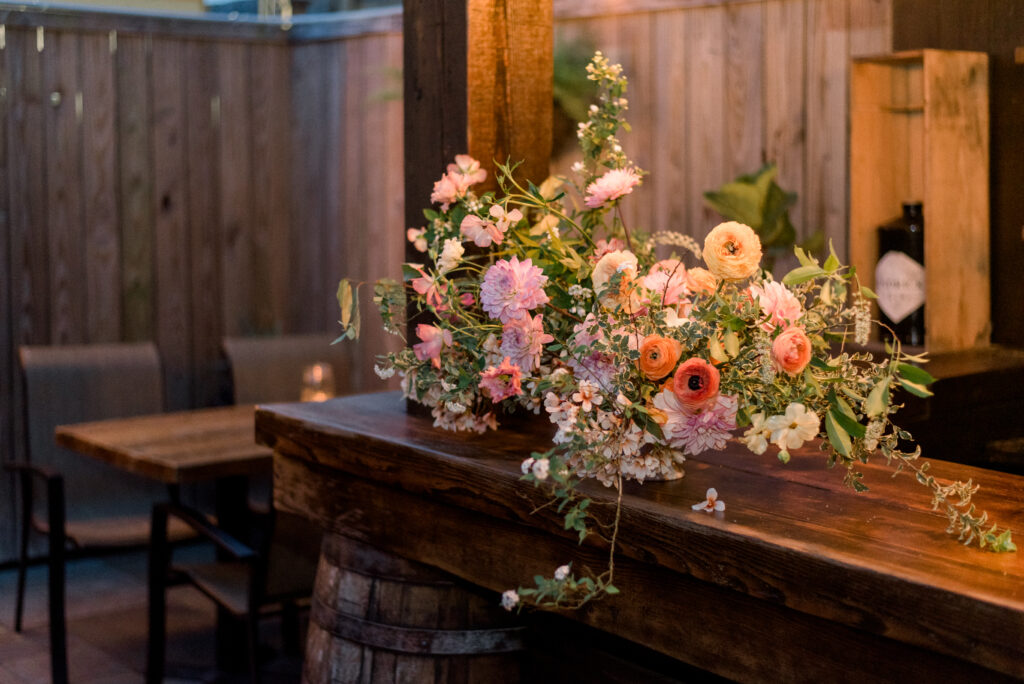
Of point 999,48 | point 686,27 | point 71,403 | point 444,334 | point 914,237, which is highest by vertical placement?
point 686,27

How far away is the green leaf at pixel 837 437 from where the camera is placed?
1281 mm

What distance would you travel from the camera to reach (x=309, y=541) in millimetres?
3070

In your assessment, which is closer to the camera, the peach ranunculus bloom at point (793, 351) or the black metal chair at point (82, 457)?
the peach ranunculus bloom at point (793, 351)

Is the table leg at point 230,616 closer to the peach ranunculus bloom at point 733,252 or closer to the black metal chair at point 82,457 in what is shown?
the black metal chair at point 82,457

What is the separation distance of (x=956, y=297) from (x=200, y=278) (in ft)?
10.9

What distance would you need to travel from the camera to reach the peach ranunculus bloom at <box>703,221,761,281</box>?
1.39 metres

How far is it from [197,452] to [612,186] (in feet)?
6.24

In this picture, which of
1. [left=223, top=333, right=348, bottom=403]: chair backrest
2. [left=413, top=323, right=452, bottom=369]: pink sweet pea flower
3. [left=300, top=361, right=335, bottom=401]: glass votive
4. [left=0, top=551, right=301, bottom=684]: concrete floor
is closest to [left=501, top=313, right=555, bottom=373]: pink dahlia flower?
[left=413, top=323, right=452, bottom=369]: pink sweet pea flower

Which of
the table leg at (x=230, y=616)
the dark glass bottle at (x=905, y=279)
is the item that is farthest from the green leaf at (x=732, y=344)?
the table leg at (x=230, y=616)

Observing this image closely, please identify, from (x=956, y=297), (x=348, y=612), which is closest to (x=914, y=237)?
(x=956, y=297)

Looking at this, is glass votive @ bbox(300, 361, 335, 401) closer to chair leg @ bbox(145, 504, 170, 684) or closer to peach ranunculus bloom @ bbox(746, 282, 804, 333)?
chair leg @ bbox(145, 504, 170, 684)

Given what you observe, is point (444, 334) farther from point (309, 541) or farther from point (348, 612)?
point (309, 541)

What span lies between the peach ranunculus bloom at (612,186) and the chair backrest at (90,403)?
2686mm

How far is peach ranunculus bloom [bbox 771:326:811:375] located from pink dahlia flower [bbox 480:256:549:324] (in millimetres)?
323
